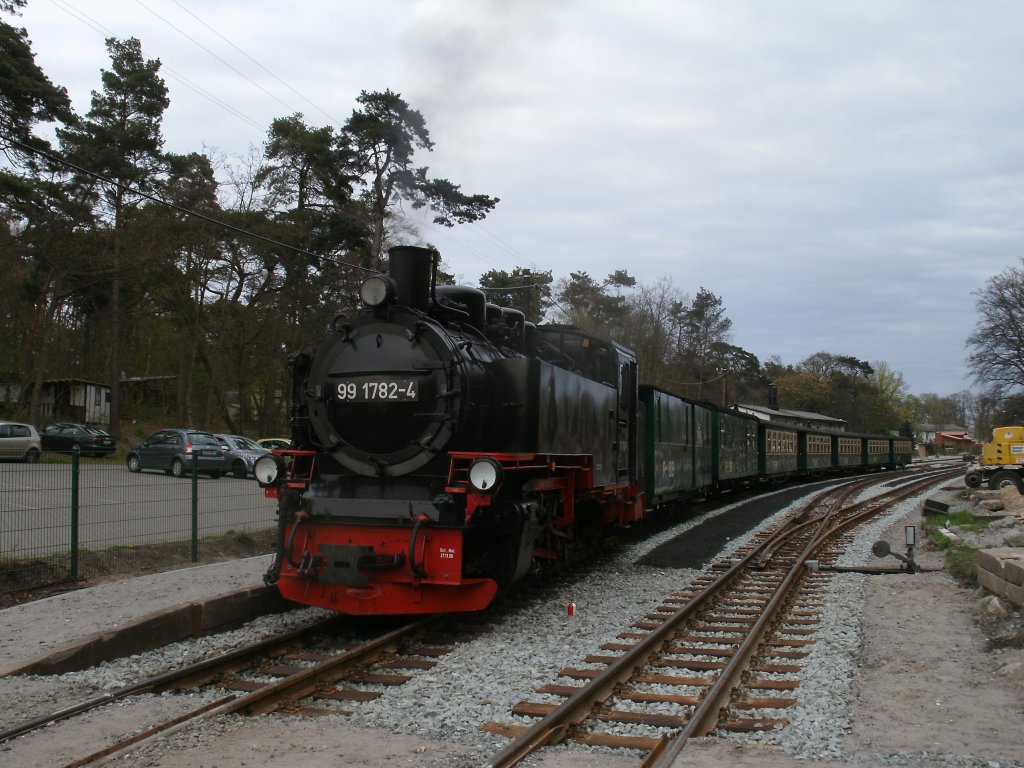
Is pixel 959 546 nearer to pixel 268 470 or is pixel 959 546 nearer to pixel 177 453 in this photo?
pixel 268 470

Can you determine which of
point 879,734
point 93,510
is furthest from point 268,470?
point 879,734

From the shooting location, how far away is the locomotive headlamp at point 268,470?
Answer: 736 cm

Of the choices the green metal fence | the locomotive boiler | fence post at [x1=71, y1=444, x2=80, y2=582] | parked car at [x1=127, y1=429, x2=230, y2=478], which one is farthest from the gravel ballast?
parked car at [x1=127, y1=429, x2=230, y2=478]

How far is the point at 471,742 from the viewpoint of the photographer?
14.1 ft

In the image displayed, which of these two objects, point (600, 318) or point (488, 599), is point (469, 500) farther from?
point (600, 318)

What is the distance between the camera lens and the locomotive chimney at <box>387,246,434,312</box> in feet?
24.1

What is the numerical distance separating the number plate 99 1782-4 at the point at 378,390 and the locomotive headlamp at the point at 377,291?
2.19ft

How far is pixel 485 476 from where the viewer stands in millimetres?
6277

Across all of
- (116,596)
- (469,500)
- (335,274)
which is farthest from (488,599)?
(335,274)

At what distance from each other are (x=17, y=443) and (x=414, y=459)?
1956 cm

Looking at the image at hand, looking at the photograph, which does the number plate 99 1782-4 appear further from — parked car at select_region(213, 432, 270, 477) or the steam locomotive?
parked car at select_region(213, 432, 270, 477)

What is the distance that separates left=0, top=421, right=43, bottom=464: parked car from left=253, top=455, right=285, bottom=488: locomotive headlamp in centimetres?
1747

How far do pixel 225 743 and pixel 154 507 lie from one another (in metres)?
6.20

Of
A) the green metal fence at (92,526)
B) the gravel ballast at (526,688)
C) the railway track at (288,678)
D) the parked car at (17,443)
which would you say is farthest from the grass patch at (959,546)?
the parked car at (17,443)
